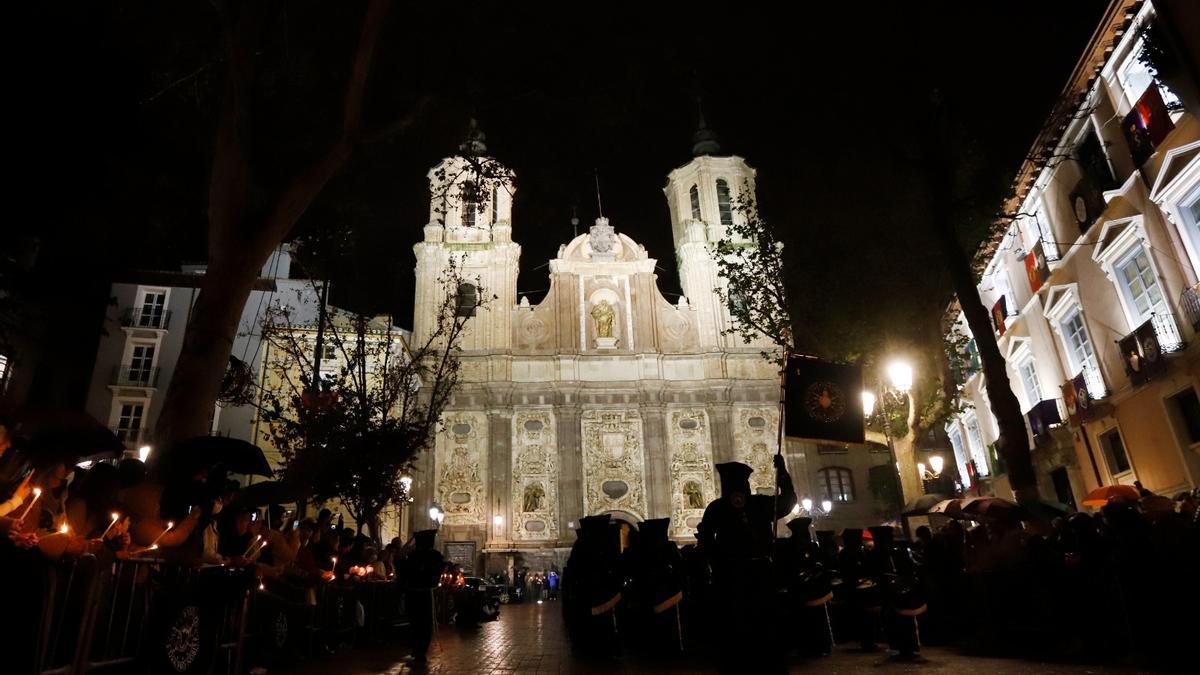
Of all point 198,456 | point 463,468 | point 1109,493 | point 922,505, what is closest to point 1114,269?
point 1109,493

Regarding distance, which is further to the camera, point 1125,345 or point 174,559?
point 1125,345

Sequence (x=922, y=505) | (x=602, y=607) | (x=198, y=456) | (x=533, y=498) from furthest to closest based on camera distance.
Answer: (x=533, y=498)
(x=922, y=505)
(x=602, y=607)
(x=198, y=456)

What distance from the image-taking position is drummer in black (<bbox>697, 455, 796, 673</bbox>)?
4.95 metres

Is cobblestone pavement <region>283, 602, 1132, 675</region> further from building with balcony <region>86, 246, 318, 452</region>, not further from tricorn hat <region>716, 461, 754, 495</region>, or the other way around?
building with balcony <region>86, 246, 318, 452</region>

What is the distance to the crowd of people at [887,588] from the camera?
5.14 meters

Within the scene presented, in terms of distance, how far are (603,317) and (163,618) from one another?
99.3 ft

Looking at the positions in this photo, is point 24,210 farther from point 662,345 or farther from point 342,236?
point 662,345

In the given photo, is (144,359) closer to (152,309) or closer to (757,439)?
(152,309)

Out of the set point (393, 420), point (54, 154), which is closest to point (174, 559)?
point (54, 154)

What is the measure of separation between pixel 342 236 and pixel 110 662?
10017 millimetres

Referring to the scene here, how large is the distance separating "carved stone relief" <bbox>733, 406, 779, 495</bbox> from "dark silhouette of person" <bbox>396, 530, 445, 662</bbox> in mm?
25678

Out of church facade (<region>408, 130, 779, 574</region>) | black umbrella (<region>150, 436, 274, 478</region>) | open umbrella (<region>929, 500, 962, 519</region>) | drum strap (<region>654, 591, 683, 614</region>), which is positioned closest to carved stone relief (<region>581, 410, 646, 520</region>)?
church facade (<region>408, 130, 779, 574</region>)

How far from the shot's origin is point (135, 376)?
25516 mm

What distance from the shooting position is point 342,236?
13.4 m
